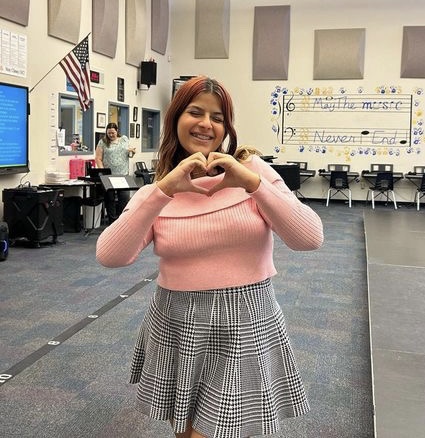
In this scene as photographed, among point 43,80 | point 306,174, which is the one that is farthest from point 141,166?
point 306,174

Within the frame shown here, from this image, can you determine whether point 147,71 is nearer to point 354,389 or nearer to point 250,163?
point 354,389

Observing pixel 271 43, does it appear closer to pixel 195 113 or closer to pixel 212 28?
pixel 212 28

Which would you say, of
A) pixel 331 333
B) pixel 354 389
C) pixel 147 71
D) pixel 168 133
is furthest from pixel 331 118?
pixel 168 133

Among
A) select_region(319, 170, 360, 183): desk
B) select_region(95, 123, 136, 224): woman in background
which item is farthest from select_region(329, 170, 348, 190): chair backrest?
select_region(95, 123, 136, 224): woman in background

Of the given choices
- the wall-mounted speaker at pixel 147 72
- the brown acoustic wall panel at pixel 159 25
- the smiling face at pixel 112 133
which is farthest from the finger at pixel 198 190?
the brown acoustic wall panel at pixel 159 25

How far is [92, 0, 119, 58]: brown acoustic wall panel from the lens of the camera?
9516 mm

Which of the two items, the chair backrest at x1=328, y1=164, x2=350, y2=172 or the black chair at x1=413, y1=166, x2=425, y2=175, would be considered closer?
the black chair at x1=413, y1=166, x2=425, y2=175

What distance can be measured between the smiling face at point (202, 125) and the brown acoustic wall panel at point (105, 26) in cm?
866

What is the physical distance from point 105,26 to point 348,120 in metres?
6.13

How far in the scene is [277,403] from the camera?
1.62 meters

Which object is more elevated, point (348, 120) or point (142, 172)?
point (348, 120)

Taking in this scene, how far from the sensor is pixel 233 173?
136cm

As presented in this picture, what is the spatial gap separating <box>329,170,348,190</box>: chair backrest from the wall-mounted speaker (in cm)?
451

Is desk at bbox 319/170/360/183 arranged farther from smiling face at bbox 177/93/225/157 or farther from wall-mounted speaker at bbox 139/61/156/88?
smiling face at bbox 177/93/225/157
